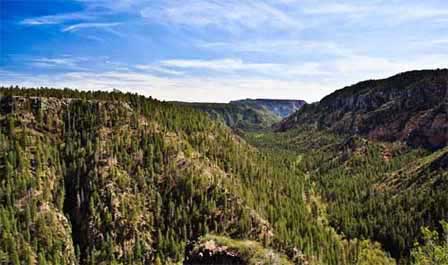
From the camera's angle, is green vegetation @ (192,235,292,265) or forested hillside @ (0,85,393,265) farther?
forested hillside @ (0,85,393,265)

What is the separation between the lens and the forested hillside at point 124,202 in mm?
150375

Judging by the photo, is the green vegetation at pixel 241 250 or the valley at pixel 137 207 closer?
the green vegetation at pixel 241 250

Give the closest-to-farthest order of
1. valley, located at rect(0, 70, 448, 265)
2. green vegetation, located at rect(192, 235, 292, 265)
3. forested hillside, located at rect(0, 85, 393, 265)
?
green vegetation, located at rect(192, 235, 292, 265) → forested hillside, located at rect(0, 85, 393, 265) → valley, located at rect(0, 70, 448, 265)

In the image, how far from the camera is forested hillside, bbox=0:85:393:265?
150 metres

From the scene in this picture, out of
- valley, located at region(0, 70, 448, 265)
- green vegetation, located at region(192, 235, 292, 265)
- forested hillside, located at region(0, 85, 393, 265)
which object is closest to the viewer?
green vegetation, located at region(192, 235, 292, 265)

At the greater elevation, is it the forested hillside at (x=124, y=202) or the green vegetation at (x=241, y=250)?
the forested hillside at (x=124, y=202)

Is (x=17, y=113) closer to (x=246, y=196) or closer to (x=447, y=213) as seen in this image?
(x=246, y=196)

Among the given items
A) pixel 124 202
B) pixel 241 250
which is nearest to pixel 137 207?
pixel 124 202

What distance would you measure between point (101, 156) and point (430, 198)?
142 metres

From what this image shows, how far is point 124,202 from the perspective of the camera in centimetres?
16438

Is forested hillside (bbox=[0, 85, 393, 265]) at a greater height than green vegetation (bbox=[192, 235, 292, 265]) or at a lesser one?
greater

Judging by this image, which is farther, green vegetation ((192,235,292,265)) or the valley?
the valley

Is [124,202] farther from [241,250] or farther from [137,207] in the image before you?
[241,250]

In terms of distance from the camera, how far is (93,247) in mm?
153250
